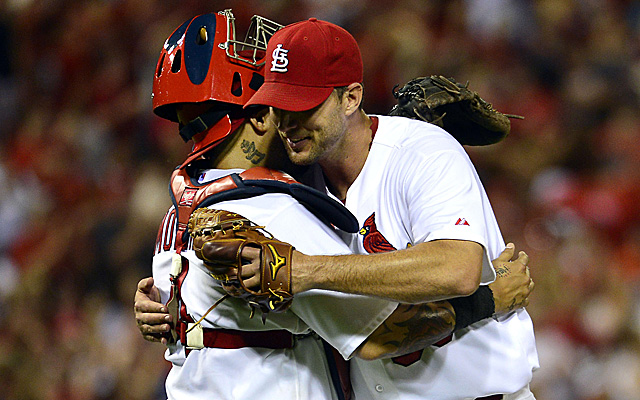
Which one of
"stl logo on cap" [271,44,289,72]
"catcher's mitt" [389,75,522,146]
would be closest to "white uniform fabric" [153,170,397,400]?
"stl logo on cap" [271,44,289,72]

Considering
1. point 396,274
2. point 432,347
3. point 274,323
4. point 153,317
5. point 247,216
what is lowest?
point 432,347

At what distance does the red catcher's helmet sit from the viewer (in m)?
2.21

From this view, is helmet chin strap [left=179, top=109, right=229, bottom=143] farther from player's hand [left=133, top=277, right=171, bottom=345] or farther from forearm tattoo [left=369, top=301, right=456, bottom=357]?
forearm tattoo [left=369, top=301, right=456, bottom=357]

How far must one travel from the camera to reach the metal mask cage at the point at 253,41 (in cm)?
229

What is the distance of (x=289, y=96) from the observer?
6.91 ft

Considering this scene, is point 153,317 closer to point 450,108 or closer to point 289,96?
point 289,96

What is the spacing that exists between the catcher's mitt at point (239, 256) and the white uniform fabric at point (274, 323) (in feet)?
0.28

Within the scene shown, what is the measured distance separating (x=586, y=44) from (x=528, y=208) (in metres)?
1.25

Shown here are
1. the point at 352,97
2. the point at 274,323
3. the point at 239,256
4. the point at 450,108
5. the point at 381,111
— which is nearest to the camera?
the point at 239,256

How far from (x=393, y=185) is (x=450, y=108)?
67cm

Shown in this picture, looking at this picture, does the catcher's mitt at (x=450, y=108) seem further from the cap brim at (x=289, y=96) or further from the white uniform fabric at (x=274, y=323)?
the white uniform fabric at (x=274, y=323)

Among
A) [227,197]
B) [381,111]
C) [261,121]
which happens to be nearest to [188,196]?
[227,197]

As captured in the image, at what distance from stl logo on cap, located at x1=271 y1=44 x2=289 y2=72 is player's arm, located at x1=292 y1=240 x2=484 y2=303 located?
0.58 metres

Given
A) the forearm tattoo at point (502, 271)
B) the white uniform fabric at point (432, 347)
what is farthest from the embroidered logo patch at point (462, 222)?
the forearm tattoo at point (502, 271)
